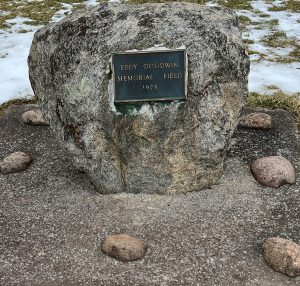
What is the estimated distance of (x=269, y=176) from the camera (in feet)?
16.2

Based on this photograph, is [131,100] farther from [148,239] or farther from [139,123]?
[148,239]

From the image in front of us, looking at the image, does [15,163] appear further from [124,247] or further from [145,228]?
[124,247]

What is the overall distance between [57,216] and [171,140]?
1.35 m

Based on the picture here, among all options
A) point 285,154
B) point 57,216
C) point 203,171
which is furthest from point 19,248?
point 285,154

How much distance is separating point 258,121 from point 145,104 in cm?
221

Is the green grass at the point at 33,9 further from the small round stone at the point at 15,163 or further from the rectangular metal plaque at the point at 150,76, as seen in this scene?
the rectangular metal plaque at the point at 150,76

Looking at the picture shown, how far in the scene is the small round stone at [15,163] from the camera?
5.28 meters

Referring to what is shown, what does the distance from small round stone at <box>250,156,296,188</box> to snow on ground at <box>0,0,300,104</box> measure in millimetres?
2455

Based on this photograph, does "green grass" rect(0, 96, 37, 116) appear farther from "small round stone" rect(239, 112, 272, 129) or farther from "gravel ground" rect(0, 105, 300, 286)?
"small round stone" rect(239, 112, 272, 129)

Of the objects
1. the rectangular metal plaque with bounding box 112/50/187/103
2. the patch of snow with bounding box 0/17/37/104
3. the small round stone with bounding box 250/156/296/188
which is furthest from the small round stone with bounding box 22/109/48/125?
the small round stone with bounding box 250/156/296/188

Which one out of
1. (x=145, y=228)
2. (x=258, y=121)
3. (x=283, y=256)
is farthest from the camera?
(x=258, y=121)

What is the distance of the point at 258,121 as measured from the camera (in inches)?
238

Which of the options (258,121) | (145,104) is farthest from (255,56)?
(145,104)

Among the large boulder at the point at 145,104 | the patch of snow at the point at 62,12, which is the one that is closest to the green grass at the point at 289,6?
the patch of snow at the point at 62,12
